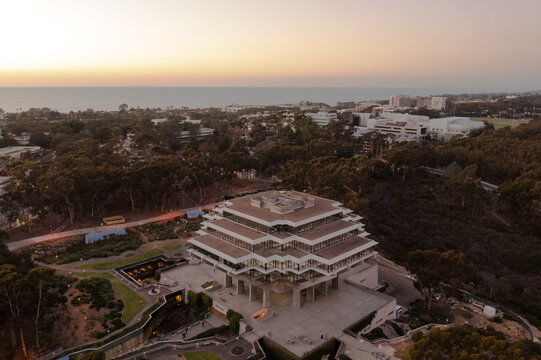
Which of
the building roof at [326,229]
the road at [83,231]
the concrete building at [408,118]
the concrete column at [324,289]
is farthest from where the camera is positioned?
the concrete building at [408,118]

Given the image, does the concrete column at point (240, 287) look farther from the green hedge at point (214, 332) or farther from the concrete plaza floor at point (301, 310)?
the green hedge at point (214, 332)

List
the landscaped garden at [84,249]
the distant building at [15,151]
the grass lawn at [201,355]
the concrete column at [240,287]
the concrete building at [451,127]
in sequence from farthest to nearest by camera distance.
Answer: the concrete building at [451,127] < the distant building at [15,151] < the landscaped garden at [84,249] < the concrete column at [240,287] < the grass lawn at [201,355]

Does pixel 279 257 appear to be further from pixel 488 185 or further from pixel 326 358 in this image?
pixel 488 185

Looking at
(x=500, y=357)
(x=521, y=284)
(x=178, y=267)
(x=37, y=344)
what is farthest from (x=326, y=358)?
(x=521, y=284)

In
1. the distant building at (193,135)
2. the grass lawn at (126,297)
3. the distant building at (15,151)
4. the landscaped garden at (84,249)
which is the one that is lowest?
the grass lawn at (126,297)

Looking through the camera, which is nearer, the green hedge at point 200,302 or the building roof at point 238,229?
the building roof at point 238,229

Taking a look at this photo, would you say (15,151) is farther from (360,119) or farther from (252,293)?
(360,119)

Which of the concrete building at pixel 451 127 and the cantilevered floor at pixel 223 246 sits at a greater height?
the concrete building at pixel 451 127

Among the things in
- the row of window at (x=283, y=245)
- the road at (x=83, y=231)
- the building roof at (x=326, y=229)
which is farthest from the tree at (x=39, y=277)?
the road at (x=83, y=231)
